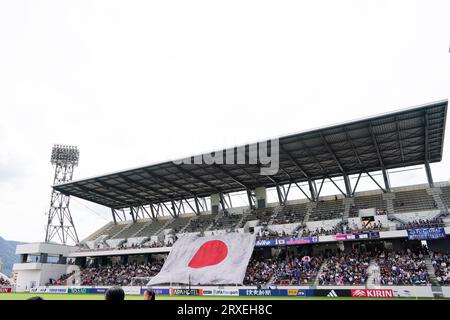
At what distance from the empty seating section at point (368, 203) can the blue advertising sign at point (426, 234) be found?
24.2 feet

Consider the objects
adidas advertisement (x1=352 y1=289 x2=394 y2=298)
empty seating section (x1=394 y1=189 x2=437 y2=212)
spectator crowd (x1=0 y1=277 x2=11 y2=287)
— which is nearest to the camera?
adidas advertisement (x1=352 y1=289 x2=394 y2=298)

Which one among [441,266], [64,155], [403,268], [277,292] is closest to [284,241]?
[277,292]

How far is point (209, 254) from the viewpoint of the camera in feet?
152

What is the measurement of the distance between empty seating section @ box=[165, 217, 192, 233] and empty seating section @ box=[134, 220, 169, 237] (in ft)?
5.87

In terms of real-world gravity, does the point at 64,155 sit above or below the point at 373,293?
above

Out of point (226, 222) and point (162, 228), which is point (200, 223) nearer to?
point (226, 222)

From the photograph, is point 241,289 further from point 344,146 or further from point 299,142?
point 344,146

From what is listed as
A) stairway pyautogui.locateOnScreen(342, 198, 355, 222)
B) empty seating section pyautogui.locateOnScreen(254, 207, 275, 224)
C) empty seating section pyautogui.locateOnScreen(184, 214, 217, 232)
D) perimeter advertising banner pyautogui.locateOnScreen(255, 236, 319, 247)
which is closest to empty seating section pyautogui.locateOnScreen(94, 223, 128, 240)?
empty seating section pyautogui.locateOnScreen(184, 214, 217, 232)

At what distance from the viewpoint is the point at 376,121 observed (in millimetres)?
34750

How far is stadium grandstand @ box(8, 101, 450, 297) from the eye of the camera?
35438 mm

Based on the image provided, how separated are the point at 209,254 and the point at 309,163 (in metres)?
18.0

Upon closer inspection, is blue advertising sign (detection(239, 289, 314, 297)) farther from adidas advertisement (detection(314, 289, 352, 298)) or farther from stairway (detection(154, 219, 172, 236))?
stairway (detection(154, 219, 172, 236))

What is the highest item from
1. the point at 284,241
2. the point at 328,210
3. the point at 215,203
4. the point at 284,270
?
the point at 215,203
